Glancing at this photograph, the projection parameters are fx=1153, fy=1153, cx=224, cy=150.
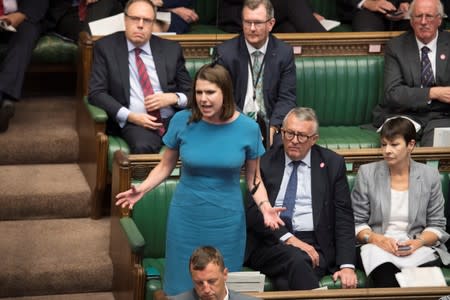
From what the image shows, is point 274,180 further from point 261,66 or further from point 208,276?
point 208,276

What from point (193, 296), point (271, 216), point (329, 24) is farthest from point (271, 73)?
point (193, 296)

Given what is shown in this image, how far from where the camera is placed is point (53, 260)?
473 cm

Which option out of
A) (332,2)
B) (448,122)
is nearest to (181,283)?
(448,122)

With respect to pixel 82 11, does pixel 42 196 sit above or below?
below

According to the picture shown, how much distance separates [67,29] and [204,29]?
29.5 inches

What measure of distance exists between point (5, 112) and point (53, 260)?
920 mm

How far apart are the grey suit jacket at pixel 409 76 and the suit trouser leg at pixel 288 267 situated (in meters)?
1.25

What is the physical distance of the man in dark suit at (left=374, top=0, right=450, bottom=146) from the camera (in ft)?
17.6

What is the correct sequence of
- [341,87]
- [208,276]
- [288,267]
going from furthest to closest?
[341,87] → [288,267] → [208,276]

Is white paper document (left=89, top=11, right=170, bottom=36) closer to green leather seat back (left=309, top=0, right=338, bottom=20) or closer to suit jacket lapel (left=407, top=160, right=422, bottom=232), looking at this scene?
green leather seat back (left=309, top=0, right=338, bottom=20)

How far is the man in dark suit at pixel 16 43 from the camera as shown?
17.5 feet

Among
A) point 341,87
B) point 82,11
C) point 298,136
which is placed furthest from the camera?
point 82,11

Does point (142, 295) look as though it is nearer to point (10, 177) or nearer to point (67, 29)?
point (10, 177)

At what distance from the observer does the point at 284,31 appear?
19.8 ft
